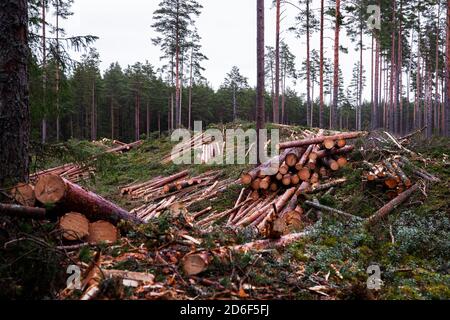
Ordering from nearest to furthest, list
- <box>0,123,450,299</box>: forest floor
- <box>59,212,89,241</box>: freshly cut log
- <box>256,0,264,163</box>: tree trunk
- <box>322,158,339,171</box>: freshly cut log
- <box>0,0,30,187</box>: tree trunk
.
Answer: <box>0,123,450,299</box>: forest floor
<box>59,212,89,241</box>: freshly cut log
<box>0,0,30,187</box>: tree trunk
<box>322,158,339,171</box>: freshly cut log
<box>256,0,264,163</box>: tree trunk

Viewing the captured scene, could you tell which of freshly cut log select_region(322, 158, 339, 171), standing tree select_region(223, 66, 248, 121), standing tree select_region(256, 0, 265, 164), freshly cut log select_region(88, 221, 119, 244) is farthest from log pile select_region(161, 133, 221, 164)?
standing tree select_region(223, 66, 248, 121)

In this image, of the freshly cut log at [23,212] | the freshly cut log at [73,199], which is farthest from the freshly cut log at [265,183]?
the freshly cut log at [23,212]

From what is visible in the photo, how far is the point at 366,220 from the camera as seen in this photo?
24.3 feet

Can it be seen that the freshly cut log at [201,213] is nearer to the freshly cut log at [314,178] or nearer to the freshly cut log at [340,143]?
the freshly cut log at [314,178]

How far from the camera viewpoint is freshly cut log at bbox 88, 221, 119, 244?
499 centimetres

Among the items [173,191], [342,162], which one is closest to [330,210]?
[342,162]

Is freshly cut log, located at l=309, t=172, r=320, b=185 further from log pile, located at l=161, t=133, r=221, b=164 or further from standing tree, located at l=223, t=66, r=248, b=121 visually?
standing tree, located at l=223, t=66, r=248, b=121

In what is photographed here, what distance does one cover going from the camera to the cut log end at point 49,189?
15.4 feet

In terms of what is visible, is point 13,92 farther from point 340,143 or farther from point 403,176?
point 340,143

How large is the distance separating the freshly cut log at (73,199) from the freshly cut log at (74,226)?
216 mm

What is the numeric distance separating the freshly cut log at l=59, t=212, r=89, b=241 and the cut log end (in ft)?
0.90

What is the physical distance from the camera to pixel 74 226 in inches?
188

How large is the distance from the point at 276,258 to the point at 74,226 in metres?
2.85

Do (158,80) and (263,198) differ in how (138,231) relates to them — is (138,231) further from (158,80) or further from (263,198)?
(158,80)
